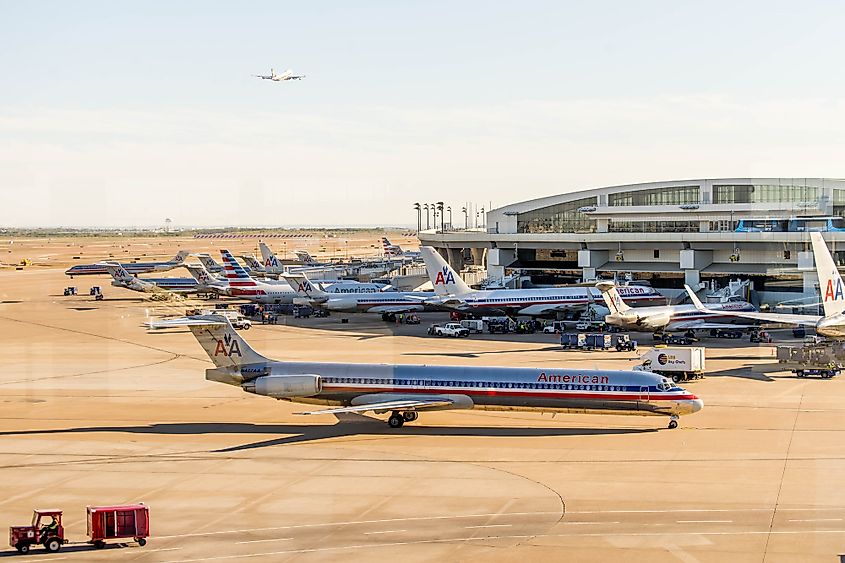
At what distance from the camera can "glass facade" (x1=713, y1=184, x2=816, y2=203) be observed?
101 meters

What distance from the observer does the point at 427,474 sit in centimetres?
3816

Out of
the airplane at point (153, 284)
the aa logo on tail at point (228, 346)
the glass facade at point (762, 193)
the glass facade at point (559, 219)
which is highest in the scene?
the glass facade at point (762, 193)

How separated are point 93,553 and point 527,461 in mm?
18128

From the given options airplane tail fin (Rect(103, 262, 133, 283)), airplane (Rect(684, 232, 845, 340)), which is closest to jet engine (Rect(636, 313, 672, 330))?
airplane (Rect(684, 232, 845, 340))

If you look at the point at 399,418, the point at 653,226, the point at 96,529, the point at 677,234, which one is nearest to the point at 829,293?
the point at 399,418

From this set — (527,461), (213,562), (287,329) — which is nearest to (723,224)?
(287,329)

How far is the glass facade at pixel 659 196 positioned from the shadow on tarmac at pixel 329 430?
69178mm

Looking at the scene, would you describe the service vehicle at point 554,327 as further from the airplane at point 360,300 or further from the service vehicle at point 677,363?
the service vehicle at point 677,363

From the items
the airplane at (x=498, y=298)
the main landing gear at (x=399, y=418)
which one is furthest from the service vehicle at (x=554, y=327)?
the main landing gear at (x=399, y=418)

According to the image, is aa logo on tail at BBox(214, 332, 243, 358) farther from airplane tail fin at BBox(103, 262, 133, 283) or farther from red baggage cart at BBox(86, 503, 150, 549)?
airplane tail fin at BBox(103, 262, 133, 283)

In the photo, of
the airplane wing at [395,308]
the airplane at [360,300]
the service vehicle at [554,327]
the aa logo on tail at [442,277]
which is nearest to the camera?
the service vehicle at [554,327]

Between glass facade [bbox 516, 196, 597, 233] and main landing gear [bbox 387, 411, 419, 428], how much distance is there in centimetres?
7321

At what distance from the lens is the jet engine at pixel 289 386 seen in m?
46.6

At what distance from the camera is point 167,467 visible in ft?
130
